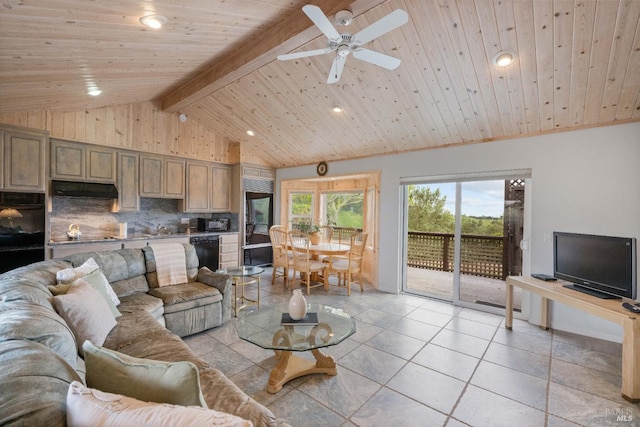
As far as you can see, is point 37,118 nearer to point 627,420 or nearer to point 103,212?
point 103,212

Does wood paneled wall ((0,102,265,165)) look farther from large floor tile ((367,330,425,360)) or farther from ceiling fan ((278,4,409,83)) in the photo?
large floor tile ((367,330,425,360))

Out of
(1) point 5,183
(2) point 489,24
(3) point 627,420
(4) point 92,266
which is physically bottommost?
(3) point 627,420

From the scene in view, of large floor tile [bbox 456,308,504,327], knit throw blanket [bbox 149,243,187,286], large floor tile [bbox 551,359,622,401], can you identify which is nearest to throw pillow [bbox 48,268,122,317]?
knit throw blanket [bbox 149,243,187,286]

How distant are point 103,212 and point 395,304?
501 centimetres

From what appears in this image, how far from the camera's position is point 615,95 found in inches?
112

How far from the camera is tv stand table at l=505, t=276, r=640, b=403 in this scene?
2184mm

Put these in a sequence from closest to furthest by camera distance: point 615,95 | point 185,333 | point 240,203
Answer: point 615,95, point 185,333, point 240,203

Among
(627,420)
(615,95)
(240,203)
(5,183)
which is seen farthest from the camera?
(240,203)

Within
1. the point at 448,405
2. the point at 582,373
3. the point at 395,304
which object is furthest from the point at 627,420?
the point at 395,304

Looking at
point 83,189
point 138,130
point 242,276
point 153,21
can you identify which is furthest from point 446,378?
point 138,130

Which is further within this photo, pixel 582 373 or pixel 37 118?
pixel 37 118

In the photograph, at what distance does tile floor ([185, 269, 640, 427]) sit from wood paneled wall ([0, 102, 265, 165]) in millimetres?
3605

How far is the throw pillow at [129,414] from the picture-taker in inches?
31.6

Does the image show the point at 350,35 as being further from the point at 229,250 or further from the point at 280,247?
the point at 229,250
